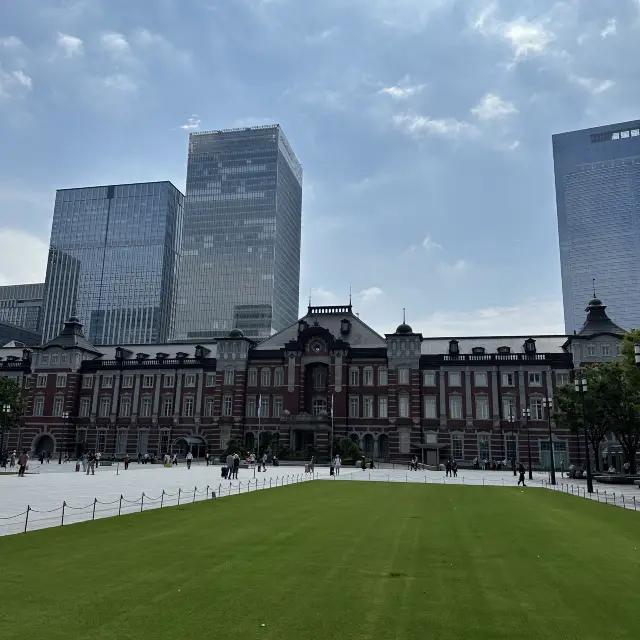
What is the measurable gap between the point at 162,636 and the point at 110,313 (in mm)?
176071

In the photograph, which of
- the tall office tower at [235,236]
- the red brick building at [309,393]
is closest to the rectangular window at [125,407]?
the red brick building at [309,393]

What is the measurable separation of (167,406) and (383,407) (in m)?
30.5

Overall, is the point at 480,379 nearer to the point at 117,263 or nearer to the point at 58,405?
the point at 58,405

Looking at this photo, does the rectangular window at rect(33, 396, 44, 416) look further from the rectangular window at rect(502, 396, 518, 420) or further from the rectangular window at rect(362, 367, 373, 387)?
the rectangular window at rect(502, 396, 518, 420)

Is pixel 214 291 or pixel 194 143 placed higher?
pixel 194 143

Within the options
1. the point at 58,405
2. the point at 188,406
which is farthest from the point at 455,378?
the point at 58,405

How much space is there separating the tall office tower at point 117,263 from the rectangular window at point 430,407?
114 m

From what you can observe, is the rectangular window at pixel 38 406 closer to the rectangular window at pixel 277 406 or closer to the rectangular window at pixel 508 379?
the rectangular window at pixel 277 406

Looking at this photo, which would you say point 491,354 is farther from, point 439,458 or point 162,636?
point 162,636

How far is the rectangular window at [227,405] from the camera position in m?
76.9

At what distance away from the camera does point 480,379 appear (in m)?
72.4

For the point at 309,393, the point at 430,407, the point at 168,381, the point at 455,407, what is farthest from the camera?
the point at 168,381

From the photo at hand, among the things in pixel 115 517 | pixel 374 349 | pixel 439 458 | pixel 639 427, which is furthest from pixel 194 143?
pixel 115 517

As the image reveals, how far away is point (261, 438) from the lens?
73.3m
